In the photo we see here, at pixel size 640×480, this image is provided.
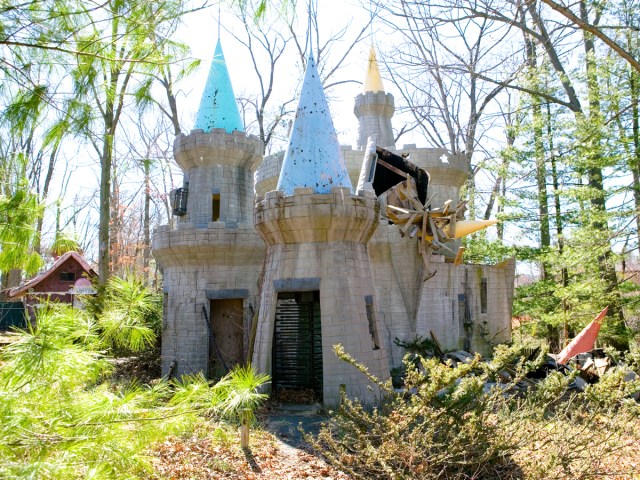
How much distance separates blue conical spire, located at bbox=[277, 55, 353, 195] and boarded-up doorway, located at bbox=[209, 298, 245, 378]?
421 centimetres

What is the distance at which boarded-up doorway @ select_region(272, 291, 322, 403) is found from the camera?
459 inches

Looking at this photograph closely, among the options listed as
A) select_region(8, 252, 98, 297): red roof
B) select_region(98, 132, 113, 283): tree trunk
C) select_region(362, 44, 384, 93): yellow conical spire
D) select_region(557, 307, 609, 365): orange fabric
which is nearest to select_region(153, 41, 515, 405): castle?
select_region(557, 307, 609, 365): orange fabric

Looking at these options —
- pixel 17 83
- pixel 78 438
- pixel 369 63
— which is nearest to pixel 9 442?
pixel 78 438

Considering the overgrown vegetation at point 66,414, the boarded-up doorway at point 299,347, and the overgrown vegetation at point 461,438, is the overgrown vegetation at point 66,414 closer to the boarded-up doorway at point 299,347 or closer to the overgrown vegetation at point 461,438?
the overgrown vegetation at point 461,438

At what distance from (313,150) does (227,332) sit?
5489 millimetres

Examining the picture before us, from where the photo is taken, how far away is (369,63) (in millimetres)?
19500

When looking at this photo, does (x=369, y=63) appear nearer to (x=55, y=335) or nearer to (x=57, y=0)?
(x=57, y=0)

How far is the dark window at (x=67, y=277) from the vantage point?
26.9 m

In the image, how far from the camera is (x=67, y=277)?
88.7 feet

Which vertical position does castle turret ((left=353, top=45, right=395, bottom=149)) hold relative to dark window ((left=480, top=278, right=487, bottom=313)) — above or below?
above

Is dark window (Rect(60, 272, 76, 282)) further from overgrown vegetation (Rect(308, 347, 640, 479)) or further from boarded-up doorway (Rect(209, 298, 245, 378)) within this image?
overgrown vegetation (Rect(308, 347, 640, 479))

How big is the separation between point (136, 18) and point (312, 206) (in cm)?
514

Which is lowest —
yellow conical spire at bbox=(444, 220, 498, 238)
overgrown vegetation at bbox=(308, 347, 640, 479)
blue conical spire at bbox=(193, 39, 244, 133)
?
overgrown vegetation at bbox=(308, 347, 640, 479)

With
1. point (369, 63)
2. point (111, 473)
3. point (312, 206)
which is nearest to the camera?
point (111, 473)
